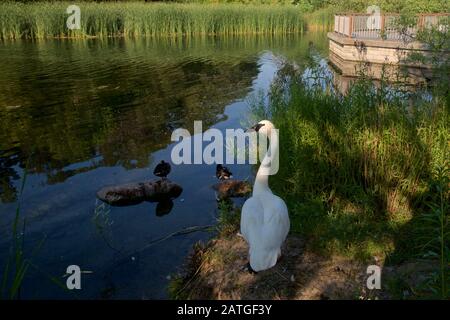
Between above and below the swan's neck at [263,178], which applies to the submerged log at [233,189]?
below

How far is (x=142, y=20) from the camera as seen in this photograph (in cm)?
4031

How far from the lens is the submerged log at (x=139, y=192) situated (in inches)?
354

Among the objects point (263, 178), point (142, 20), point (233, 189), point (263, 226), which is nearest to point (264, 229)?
point (263, 226)

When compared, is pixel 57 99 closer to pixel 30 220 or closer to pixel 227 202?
pixel 30 220

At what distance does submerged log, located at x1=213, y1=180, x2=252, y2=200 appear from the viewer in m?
9.05

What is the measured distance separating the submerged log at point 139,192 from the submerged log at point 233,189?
3.46 ft

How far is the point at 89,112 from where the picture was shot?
54.1ft

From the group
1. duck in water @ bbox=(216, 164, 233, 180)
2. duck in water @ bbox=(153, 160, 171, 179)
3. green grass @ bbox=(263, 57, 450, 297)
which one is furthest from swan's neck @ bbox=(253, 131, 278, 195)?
duck in water @ bbox=(153, 160, 171, 179)

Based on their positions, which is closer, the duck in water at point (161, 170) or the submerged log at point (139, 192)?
the submerged log at point (139, 192)

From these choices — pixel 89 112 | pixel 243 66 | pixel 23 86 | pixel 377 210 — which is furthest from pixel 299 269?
pixel 243 66

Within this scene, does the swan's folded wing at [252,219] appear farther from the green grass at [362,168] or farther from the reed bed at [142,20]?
the reed bed at [142,20]

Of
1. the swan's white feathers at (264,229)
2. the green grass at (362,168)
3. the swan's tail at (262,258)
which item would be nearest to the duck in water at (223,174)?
the green grass at (362,168)

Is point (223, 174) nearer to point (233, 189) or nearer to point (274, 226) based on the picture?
point (233, 189)

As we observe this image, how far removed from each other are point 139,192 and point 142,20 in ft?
114
